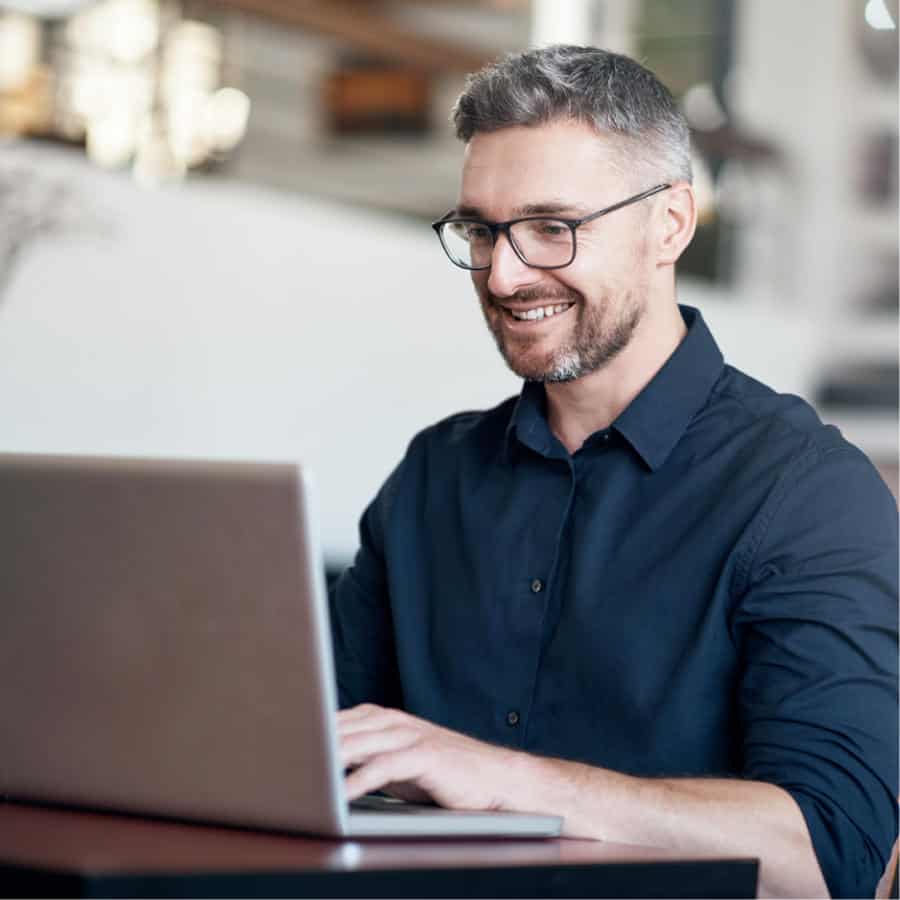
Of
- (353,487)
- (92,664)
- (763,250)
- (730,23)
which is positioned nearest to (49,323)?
(353,487)

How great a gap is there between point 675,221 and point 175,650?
86cm

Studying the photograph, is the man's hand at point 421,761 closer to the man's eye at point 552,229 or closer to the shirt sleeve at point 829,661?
the shirt sleeve at point 829,661

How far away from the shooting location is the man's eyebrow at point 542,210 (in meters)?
1.61

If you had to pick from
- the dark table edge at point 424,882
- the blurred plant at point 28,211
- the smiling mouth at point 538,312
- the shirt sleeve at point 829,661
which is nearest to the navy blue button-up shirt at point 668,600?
the shirt sleeve at point 829,661

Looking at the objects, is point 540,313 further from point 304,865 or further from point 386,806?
point 304,865

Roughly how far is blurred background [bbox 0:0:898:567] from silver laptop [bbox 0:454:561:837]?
179 cm

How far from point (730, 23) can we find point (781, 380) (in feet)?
6.81

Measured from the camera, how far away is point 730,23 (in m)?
8.16

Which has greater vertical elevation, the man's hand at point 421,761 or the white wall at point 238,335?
the white wall at point 238,335

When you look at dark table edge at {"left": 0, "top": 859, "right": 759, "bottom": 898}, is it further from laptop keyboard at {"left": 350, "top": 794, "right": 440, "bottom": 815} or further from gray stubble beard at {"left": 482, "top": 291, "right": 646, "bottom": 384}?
gray stubble beard at {"left": 482, "top": 291, "right": 646, "bottom": 384}

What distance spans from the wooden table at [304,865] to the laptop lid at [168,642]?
30mm

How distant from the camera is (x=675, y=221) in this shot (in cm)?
174

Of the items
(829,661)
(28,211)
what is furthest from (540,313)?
(28,211)

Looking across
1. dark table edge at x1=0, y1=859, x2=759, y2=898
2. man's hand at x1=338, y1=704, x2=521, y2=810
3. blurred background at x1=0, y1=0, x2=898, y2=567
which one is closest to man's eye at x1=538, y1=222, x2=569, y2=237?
man's hand at x1=338, y1=704, x2=521, y2=810
